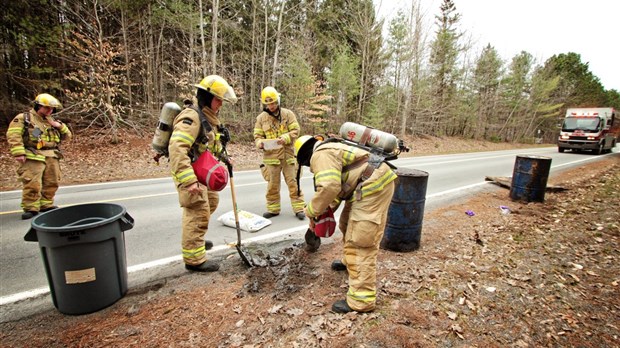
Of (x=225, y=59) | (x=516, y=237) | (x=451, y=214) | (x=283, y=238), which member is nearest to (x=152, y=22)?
(x=225, y=59)

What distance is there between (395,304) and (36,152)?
630 centimetres

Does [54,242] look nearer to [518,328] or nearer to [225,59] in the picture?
[518,328]

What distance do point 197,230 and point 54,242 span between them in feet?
4.09

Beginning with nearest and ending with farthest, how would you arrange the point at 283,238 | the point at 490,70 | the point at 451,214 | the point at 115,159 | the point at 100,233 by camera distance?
1. the point at 100,233
2. the point at 283,238
3. the point at 451,214
4. the point at 115,159
5. the point at 490,70

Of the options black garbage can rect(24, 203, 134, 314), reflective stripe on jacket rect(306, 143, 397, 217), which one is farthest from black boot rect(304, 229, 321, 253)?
black garbage can rect(24, 203, 134, 314)

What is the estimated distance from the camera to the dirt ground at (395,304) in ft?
7.66

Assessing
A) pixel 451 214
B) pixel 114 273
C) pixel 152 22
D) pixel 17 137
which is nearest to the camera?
pixel 114 273

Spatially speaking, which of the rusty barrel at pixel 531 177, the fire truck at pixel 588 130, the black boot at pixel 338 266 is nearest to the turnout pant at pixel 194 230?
the black boot at pixel 338 266

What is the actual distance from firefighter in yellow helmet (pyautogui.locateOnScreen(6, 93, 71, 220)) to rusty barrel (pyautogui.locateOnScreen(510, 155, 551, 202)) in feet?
31.2

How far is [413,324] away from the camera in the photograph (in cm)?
250

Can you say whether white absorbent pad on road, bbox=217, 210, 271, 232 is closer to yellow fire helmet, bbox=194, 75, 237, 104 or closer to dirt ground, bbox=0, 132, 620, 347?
dirt ground, bbox=0, 132, 620, 347

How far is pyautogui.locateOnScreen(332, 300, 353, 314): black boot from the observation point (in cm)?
262

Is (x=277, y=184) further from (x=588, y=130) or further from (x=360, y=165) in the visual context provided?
(x=588, y=130)

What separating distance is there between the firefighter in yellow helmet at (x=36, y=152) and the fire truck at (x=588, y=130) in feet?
92.7
